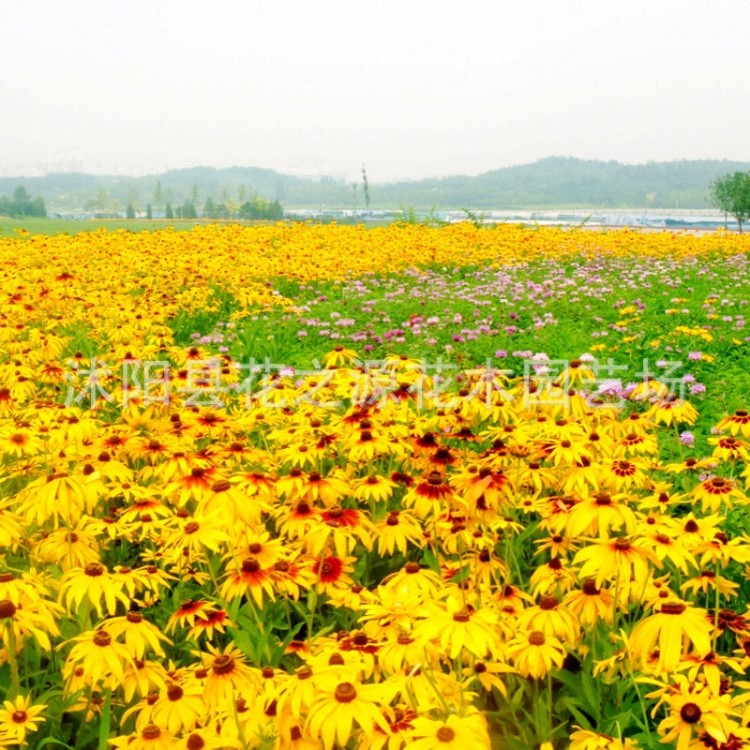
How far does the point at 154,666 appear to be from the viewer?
2055mm

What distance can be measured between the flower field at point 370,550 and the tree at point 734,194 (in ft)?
133

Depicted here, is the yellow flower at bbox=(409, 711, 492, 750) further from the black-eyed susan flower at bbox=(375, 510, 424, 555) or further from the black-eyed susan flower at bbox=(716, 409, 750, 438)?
the black-eyed susan flower at bbox=(716, 409, 750, 438)

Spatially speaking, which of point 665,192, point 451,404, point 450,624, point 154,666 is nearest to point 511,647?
point 450,624

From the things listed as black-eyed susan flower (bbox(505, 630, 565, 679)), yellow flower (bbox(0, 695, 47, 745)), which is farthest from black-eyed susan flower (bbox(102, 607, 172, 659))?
black-eyed susan flower (bbox(505, 630, 565, 679))

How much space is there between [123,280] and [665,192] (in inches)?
5694

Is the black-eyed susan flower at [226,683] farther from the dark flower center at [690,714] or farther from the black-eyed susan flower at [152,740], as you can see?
the dark flower center at [690,714]

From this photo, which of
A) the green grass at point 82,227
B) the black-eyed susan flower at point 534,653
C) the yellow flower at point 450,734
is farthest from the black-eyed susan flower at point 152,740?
the green grass at point 82,227

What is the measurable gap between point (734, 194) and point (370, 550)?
4695cm

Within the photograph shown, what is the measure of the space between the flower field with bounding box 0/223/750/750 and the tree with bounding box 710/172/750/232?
40468mm

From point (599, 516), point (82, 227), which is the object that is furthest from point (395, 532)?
point (82, 227)

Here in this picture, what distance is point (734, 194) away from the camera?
4341 centimetres

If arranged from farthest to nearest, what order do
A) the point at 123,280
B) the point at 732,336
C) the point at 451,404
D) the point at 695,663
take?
the point at 123,280 → the point at 732,336 → the point at 451,404 → the point at 695,663

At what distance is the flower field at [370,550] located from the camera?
183 centimetres

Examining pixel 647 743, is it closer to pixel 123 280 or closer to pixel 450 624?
pixel 450 624
